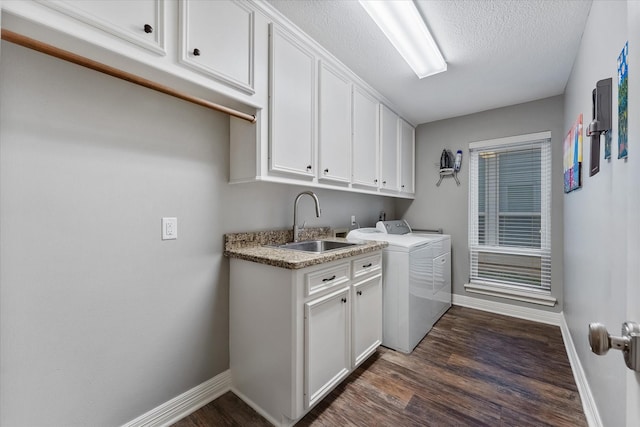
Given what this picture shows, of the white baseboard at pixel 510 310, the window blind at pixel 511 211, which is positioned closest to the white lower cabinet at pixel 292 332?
the white baseboard at pixel 510 310

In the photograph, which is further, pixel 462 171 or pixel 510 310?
pixel 462 171

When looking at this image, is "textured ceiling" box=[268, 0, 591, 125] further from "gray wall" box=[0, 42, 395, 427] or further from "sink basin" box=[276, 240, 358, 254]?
"sink basin" box=[276, 240, 358, 254]

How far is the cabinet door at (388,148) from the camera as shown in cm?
286

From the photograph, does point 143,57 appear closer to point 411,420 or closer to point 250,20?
point 250,20

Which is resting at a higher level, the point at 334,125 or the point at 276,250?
the point at 334,125

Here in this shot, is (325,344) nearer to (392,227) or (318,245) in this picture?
(318,245)

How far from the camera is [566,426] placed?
150 centimetres

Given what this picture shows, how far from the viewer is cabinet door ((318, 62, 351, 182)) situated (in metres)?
2.04

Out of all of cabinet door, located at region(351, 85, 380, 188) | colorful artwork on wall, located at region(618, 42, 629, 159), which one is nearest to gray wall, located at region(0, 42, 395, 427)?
cabinet door, located at region(351, 85, 380, 188)

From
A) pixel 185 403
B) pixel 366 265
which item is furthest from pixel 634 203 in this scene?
pixel 185 403

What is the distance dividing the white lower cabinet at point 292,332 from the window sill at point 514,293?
2.02m

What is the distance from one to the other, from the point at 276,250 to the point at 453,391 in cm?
148

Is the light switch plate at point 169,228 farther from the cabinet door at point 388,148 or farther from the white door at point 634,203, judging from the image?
the cabinet door at point 388,148

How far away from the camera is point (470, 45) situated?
199 centimetres
